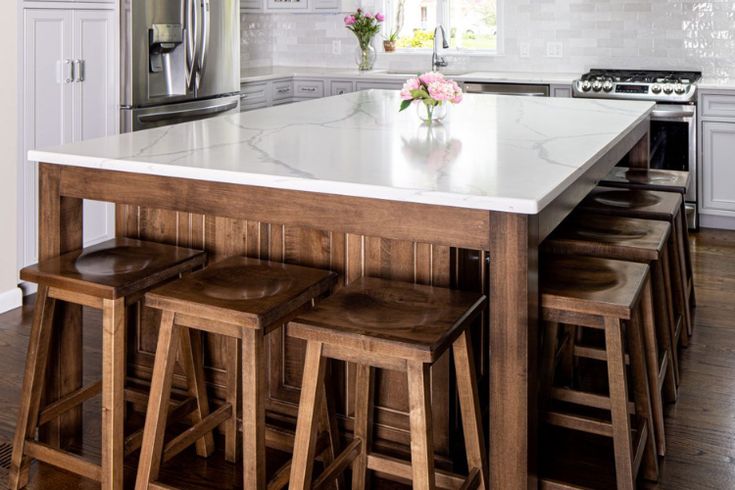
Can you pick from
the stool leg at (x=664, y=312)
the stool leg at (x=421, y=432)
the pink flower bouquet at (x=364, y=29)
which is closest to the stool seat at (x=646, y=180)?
the stool leg at (x=664, y=312)

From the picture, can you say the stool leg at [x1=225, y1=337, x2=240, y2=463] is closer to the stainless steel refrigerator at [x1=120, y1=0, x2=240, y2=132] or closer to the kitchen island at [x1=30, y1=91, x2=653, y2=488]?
the kitchen island at [x1=30, y1=91, x2=653, y2=488]

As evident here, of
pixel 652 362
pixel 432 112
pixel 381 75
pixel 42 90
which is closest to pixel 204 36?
pixel 42 90

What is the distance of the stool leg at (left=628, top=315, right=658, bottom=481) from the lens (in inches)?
89.9

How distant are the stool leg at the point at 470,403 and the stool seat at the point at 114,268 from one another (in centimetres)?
83

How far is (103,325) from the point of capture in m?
2.05

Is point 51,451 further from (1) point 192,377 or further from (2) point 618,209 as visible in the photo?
(2) point 618,209

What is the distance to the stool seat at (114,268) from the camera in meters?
2.06

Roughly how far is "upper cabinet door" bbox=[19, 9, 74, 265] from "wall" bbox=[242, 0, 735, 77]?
3.07 meters

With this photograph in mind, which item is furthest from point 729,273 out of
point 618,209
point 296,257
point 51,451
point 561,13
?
point 51,451

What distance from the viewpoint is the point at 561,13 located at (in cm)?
581

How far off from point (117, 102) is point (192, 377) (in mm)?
2326

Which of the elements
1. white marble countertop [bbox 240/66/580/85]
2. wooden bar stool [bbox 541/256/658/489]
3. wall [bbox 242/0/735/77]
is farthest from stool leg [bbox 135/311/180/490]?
wall [bbox 242/0/735/77]

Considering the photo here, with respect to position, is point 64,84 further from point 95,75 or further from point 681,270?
point 681,270

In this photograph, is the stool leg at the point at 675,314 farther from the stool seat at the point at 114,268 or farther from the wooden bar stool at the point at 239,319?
the stool seat at the point at 114,268
